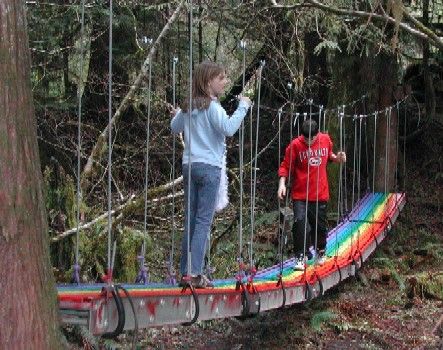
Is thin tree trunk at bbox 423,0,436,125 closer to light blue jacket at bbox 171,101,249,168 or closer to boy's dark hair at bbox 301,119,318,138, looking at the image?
boy's dark hair at bbox 301,119,318,138

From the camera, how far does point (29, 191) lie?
2.65m

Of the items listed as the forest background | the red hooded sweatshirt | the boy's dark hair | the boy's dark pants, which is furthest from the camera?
the forest background

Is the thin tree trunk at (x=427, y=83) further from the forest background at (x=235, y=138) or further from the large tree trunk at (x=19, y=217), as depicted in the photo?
the large tree trunk at (x=19, y=217)

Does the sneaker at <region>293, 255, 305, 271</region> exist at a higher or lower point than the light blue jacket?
lower

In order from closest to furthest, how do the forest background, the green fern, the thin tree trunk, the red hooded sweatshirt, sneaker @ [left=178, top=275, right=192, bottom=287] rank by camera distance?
sneaker @ [left=178, top=275, right=192, bottom=287]
the red hooded sweatshirt
the forest background
the green fern
the thin tree trunk

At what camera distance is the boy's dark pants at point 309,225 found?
5711 mm

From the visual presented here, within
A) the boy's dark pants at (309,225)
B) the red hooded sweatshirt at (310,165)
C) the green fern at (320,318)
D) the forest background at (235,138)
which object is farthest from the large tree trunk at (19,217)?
the green fern at (320,318)

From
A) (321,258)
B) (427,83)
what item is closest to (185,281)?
(321,258)

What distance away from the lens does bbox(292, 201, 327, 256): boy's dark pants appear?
5711 millimetres

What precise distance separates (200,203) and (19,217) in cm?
134

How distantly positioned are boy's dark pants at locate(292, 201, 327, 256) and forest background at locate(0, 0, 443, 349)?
1017 mm

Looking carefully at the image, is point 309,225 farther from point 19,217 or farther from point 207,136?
point 19,217

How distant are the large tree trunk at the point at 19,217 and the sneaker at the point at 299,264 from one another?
130 inches

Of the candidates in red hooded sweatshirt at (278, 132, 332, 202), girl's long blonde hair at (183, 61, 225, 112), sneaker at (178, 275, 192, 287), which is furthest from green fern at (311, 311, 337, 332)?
girl's long blonde hair at (183, 61, 225, 112)
